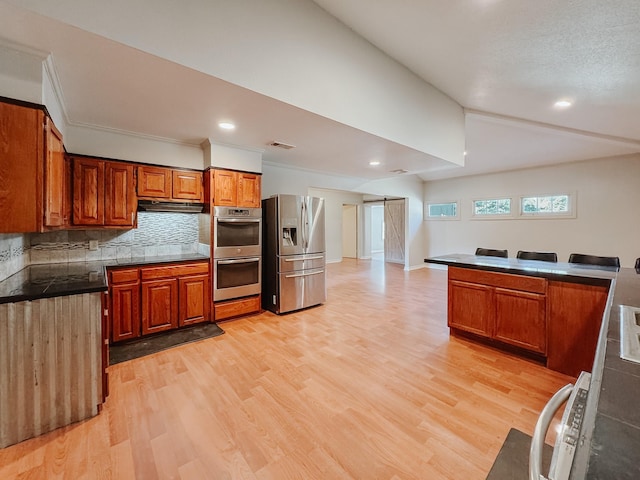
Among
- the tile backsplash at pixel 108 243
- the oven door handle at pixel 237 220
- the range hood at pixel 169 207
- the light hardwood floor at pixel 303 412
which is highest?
the range hood at pixel 169 207

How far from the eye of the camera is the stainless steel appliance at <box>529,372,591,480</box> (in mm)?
632

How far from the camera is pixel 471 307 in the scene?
10.0 ft

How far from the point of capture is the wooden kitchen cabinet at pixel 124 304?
9.51 feet

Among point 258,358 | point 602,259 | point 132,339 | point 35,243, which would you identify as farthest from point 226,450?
point 602,259

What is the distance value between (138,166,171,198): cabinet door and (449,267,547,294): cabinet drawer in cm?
365

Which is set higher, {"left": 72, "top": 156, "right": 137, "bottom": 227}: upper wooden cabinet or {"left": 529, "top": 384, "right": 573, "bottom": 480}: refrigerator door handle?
{"left": 72, "top": 156, "right": 137, "bottom": 227}: upper wooden cabinet

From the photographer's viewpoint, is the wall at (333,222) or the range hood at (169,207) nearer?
the range hood at (169,207)

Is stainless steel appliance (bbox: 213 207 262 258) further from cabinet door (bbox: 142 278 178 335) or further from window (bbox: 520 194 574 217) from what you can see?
window (bbox: 520 194 574 217)

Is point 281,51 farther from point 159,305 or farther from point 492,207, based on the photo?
point 492,207

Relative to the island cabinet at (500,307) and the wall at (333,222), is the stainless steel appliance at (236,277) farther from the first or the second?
the wall at (333,222)

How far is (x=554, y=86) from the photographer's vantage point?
9.58 ft

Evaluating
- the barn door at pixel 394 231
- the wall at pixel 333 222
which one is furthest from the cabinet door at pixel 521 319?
the wall at pixel 333 222

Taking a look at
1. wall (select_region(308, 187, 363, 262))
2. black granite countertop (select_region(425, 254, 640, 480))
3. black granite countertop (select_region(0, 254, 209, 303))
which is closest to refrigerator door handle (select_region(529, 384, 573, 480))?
black granite countertop (select_region(425, 254, 640, 480))

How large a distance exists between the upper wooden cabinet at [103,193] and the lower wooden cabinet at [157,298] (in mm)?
650
